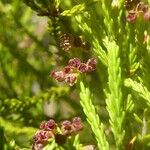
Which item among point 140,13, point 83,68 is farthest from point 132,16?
point 83,68

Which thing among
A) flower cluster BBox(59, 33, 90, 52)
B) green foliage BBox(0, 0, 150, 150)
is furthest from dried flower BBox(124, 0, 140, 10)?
flower cluster BBox(59, 33, 90, 52)

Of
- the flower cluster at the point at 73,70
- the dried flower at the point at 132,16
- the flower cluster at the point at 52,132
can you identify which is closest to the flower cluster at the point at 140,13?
the dried flower at the point at 132,16

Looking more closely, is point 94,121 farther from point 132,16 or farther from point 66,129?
point 132,16

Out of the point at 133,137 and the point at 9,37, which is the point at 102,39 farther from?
the point at 9,37

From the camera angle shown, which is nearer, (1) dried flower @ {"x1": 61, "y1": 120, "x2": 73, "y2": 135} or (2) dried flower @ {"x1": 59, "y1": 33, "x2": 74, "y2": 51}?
(1) dried flower @ {"x1": 61, "y1": 120, "x2": 73, "y2": 135}

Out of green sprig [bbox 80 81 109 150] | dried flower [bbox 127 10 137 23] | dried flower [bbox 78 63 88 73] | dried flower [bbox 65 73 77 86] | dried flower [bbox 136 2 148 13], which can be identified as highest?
dried flower [bbox 136 2 148 13]

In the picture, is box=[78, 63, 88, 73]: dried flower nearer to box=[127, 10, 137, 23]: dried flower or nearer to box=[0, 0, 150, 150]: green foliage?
box=[0, 0, 150, 150]: green foliage

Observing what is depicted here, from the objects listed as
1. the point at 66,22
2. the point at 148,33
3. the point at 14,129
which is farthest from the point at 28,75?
the point at 148,33
